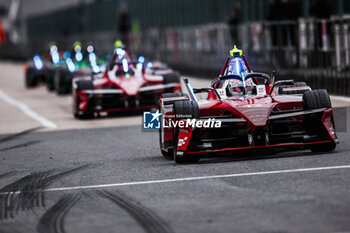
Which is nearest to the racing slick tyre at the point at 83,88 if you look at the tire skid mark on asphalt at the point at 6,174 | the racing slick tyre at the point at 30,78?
the tire skid mark on asphalt at the point at 6,174

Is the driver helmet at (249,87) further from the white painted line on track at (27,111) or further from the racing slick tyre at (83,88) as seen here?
the racing slick tyre at (83,88)

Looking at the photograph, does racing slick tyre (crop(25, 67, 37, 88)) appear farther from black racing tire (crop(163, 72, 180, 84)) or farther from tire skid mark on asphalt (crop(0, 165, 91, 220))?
tire skid mark on asphalt (crop(0, 165, 91, 220))

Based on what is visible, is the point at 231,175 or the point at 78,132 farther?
the point at 78,132

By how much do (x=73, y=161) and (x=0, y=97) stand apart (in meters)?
19.7

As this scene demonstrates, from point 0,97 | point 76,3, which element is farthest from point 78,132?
point 76,3

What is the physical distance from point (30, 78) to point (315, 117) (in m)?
25.3

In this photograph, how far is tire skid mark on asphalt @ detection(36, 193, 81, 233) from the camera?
285 inches

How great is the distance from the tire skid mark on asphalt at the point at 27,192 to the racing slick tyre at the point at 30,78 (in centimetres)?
2405

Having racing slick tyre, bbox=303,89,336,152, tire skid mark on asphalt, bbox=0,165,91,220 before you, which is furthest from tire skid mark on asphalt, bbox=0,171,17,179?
racing slick tyre, bbox=303,89,336,152

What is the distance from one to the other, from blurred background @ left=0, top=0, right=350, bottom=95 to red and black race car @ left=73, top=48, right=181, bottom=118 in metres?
2.98

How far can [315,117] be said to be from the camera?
1081cm

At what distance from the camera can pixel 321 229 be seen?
22.1 feet

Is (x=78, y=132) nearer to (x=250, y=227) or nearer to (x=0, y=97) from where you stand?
(x=250, y=227)

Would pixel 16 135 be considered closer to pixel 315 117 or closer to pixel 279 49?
pixel 315 117
